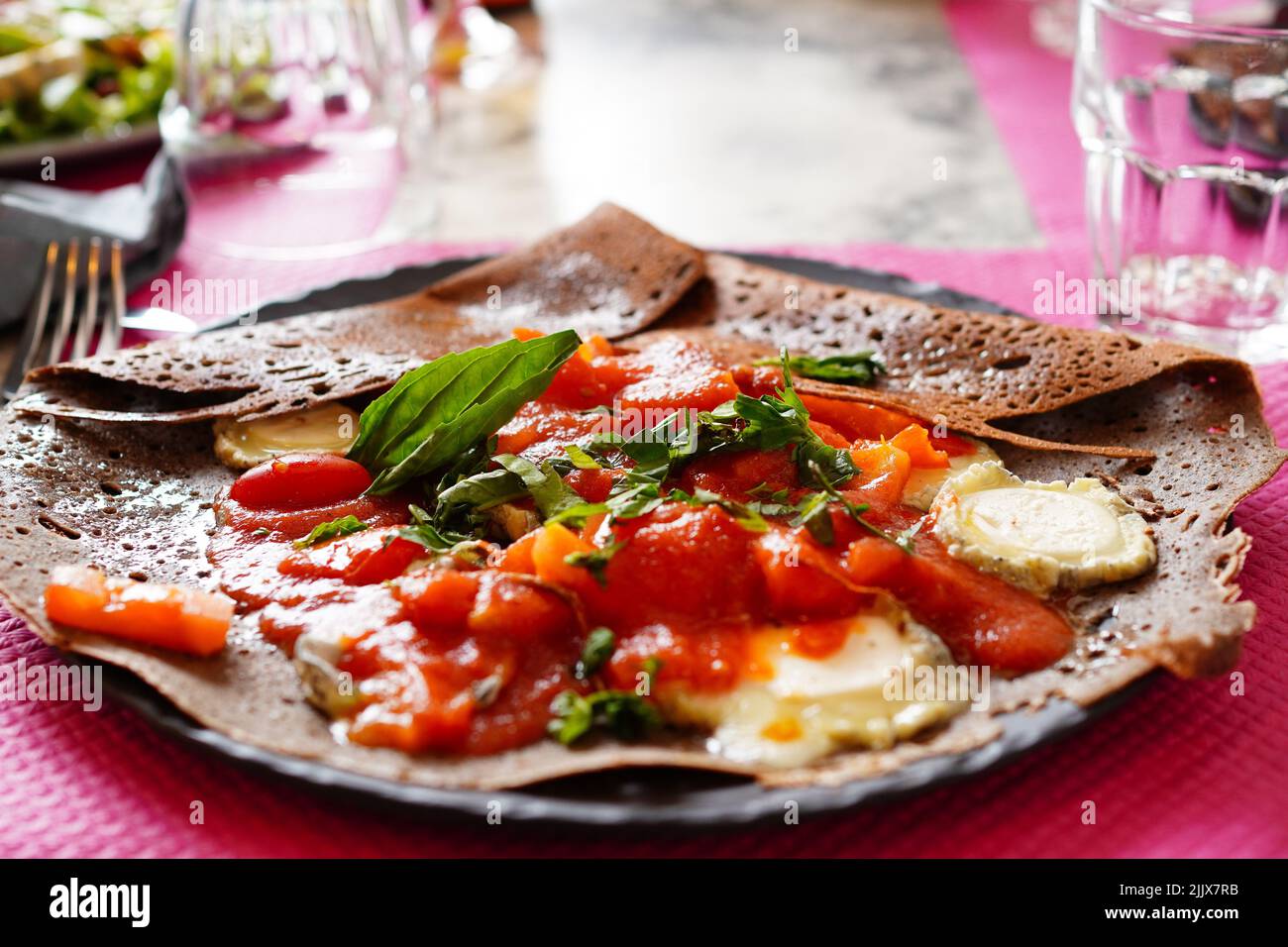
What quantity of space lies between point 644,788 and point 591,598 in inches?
21.8

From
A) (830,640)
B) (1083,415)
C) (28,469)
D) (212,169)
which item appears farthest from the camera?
(212,169)

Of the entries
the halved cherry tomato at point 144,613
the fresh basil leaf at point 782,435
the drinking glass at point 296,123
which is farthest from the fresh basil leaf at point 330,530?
the drinking glass at point 296,123

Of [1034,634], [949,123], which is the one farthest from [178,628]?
[949,123]

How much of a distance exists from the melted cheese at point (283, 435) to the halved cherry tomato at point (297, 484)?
0.15 meters

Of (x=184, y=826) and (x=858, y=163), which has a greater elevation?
(x=858, y=163)

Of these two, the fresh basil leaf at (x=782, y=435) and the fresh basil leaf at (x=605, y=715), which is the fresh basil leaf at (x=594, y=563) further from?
the fresh basil leaf at (x=782, y=435)

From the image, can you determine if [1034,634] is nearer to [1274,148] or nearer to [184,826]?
[184,826]

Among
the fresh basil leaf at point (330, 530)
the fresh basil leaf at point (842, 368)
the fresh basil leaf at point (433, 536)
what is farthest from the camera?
the fresh basil leaf at point (842, 368)

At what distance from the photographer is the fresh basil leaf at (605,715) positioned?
281cm

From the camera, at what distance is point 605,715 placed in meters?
2.86

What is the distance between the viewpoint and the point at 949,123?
7.73m

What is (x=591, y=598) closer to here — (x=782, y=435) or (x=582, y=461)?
(x=582, y=461)

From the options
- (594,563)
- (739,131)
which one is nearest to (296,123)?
(739,131)

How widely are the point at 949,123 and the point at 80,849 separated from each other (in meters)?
6.42
